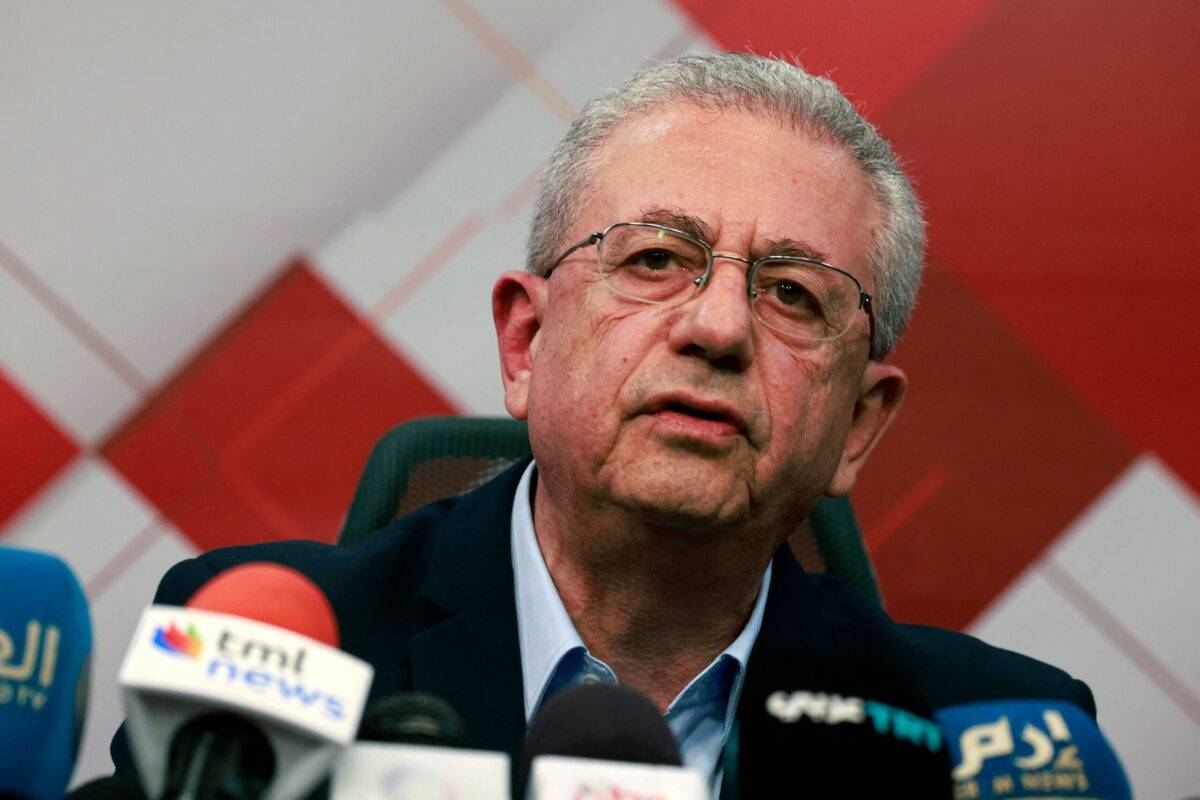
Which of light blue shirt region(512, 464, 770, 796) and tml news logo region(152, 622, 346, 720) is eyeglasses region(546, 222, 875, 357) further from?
tml news logo region(152, 622, 346, 720)

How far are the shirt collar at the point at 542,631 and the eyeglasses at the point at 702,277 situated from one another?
340 mm

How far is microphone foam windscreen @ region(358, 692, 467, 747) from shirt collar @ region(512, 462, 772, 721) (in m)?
0.65

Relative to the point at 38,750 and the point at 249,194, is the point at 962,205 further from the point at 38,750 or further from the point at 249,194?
the point at 38,750

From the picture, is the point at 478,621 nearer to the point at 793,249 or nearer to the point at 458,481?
the point at 458,481

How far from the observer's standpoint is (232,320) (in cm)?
229

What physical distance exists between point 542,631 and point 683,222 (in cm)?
50

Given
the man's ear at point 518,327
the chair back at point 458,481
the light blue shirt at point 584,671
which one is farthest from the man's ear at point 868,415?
the man's ear at point 518,327

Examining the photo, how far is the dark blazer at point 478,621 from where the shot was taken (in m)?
1.46

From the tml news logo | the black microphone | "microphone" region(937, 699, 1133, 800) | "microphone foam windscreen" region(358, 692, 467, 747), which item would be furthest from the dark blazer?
the tml news logo

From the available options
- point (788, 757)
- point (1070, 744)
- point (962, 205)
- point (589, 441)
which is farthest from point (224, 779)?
point (962, 205)

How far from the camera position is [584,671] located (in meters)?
1.53

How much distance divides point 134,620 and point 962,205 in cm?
163

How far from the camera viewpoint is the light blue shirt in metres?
1.50

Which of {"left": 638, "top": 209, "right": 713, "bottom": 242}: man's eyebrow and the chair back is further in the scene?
the chair back
